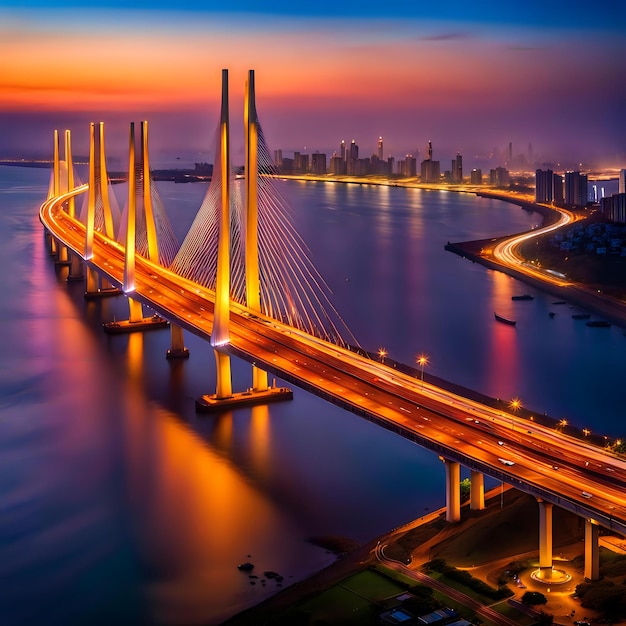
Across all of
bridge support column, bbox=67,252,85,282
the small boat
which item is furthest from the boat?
the small boat

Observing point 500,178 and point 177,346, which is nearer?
point 177,346

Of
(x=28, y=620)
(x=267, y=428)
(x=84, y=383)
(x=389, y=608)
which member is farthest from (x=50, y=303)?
(x=389, y=608)

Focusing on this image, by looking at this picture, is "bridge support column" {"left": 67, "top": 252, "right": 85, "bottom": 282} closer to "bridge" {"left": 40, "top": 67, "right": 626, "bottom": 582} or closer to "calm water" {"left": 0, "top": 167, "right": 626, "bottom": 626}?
"calm water" {"left": 0, "top": 167, "right": 626, "bottom": 626}

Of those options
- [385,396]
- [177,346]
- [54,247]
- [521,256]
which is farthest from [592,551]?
[54,247]

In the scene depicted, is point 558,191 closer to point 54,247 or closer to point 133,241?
point 54,247

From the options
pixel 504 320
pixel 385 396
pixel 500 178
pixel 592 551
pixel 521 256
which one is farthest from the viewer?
pixel 500 178

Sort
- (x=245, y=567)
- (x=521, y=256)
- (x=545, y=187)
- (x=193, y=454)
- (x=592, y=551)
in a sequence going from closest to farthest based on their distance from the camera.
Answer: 1. (x=592, y=551)
2. (x=245, y=567)
3. (x=193, y=454)
4. (x=521, y=256)
5. (x=545, y=187)
